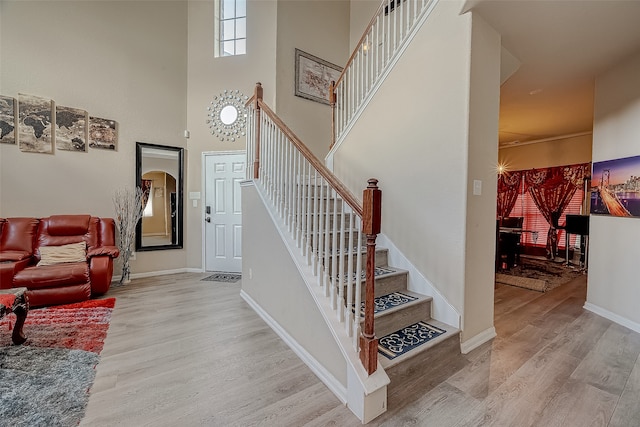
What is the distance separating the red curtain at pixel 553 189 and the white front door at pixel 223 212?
6.78 meters

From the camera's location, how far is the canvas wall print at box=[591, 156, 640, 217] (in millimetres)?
2867

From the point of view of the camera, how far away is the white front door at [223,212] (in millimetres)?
4848

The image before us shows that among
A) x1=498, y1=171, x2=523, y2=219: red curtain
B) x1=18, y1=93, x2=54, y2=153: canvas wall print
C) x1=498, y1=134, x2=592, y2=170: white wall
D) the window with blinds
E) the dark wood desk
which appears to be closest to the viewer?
x1=18, y1=93, x2=54, y2=153: canvas wall print

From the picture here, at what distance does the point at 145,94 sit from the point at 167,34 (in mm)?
1117

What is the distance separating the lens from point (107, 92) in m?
4.33

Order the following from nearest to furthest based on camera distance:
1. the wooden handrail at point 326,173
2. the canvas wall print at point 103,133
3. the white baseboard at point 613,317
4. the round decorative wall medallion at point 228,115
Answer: the wooden handrail at point 326,173
the white baseboard at point 613,317
the canvas wall print at point 103,133
the round decorative wall medallion at point 228,115

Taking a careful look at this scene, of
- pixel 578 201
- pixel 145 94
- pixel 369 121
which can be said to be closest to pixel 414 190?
pixel 369 121

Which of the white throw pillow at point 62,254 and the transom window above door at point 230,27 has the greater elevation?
the transom window above door at point 230,27

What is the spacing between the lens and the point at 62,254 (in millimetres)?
3590

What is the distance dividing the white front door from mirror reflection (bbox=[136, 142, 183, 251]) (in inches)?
19.8

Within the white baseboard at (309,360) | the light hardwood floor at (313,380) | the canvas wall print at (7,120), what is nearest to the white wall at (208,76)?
the canvas wall print at (7,120)

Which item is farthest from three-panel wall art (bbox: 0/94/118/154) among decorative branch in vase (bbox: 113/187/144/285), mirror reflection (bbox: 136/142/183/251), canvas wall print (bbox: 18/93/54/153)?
decorative branch in vase (bbox: 113/187/144/285)

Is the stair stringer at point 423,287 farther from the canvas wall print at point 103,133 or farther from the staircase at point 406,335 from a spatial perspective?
the canvas wall print at point 103,133

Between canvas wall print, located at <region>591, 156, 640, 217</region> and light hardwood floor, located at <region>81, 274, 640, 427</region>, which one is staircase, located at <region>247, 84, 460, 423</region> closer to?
light hardwood floor, located at <region>81, 274, 640, 427</region>
